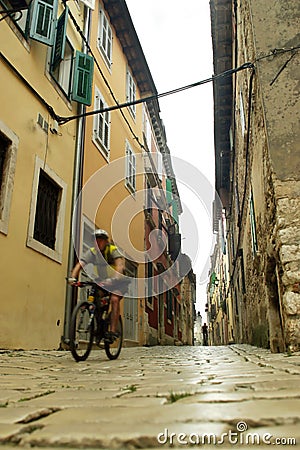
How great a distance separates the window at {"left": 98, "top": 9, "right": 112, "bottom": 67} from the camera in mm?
11320

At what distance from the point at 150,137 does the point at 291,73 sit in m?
12.9

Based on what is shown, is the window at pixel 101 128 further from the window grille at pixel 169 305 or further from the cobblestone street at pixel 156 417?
the window grille at pixel 169 305

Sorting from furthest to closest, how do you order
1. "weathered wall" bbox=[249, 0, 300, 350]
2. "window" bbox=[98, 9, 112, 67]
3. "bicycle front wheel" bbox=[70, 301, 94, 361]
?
"window" bbox=[98, 9, 112, 67], "weathered wall" bbox=[249, 0, 300, 350], "bicycle front wheel" bbox=[70, 301, 94, 361]

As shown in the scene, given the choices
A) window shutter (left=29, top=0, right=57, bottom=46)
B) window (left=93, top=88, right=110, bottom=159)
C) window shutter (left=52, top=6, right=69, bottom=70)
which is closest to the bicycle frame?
window shutter (left=29, top=0, right=57, bottom=46)

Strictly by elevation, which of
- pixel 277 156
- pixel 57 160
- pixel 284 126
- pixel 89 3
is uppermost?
pixel 89 3

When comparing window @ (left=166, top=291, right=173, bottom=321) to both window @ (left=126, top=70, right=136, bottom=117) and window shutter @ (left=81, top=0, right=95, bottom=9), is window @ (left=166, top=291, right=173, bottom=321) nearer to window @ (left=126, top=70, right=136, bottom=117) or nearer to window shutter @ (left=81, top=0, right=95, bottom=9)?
window @ (left=126, top=70, right=136, bottom=117)

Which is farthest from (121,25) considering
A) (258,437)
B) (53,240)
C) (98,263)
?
(258,437)

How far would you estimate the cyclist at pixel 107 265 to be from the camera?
15.6 ft

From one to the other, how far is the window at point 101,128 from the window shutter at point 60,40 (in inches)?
92.0

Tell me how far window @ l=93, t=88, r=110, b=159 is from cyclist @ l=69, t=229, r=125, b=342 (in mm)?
5758

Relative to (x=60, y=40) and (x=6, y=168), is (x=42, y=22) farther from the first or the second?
(x=6, y=168)

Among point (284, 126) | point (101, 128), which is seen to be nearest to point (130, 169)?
point (101, 128)

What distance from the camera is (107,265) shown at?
484cm

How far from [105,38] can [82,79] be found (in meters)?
3.59
